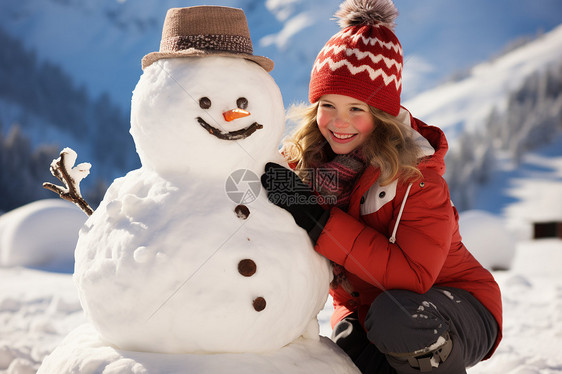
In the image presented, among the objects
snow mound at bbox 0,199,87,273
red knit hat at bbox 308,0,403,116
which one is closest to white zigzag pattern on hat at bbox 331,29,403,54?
red knit hat at bbox 308,0,403,116

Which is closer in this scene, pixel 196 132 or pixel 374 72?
pixel 196 132

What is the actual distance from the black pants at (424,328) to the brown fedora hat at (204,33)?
0.88 meters

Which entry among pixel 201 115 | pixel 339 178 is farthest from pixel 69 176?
pixel 339 178

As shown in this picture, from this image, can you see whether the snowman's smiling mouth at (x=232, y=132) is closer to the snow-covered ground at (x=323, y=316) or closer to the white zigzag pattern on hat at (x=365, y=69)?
the white zigzag pattern on hat at (x=365, y=69)

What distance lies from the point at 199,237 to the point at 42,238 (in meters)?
4.23

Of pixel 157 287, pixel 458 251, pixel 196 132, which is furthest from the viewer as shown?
pixel 458 251

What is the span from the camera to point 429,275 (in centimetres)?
154

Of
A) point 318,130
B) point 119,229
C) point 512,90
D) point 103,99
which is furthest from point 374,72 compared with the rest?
point 512,90

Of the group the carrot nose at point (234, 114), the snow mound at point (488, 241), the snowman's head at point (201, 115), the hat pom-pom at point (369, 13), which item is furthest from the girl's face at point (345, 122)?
the snow mound at point (488, 241)

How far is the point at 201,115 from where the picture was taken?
137 centimetres

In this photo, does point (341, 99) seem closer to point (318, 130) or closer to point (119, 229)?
point (318, 130)

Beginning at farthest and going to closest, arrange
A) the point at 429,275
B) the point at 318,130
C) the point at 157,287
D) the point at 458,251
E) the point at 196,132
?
the point at 318,130 → the point at 458,251 → the point at 429,275 → the point at 196,132 → the point at 157,287

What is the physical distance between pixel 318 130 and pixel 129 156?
15.8 m

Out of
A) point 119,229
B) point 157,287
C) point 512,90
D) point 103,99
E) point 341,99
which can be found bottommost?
point 157,287
